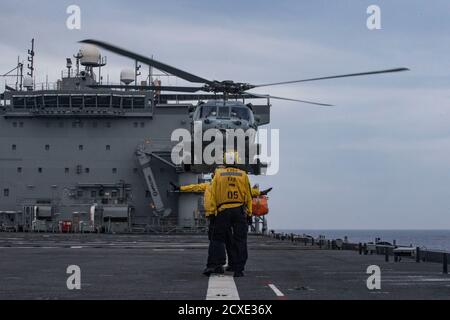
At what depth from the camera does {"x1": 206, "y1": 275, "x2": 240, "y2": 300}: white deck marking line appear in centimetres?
1030

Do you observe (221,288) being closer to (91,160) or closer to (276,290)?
(276,290)

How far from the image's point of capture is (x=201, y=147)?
32.5 metres

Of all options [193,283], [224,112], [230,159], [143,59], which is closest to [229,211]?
[230,159]

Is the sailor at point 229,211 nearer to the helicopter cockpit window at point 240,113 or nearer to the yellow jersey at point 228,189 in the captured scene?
the yellow jersey at point 228,189

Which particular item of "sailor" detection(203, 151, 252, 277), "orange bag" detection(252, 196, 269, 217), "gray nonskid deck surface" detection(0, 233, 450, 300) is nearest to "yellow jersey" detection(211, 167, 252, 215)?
"sailor" detection(203, 151, 252, 277)

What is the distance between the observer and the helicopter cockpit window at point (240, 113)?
1329 inches

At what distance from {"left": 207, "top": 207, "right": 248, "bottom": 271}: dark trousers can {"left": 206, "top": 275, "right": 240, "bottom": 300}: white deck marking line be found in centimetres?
46

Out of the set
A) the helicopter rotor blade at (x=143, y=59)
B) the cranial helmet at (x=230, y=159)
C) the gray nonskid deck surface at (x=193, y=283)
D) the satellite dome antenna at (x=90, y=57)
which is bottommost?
the gray nonskid deck surface at (x=193, y=283)

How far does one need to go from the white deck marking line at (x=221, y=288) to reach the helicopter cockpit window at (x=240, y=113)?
769 inches

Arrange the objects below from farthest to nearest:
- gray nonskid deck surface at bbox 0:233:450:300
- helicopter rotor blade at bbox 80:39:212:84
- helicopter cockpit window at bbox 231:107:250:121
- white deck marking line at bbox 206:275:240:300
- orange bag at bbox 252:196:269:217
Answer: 1. orange bag at bbox 252:196:269:217
2. helicopter cockpit window at bbox 231:107:250:121
3. helicopter rotor blade at bbox 80:39:212:84
4. gray nonskid deck surface at bbox 0:233:450:300
5. white deck marking line at bbox 206:275:240:300

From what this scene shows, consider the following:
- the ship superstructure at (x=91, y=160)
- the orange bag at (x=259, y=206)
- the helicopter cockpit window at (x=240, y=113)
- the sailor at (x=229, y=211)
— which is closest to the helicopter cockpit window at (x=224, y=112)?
the helicopter cockpit window at (x=240, y=113)

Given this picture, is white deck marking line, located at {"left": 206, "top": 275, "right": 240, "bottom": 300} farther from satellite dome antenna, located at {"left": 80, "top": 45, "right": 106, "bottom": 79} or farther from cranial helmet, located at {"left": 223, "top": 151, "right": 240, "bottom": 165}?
satellite dome antenna, located at {"left": 80, "top": 45, "right": 106, "bottom": 79}

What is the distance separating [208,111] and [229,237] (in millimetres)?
19289

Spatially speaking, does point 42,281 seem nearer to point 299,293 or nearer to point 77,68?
point 299,293
